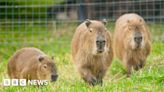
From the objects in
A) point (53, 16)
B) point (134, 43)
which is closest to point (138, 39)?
point (134, 43)

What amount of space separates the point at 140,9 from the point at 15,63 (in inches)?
228

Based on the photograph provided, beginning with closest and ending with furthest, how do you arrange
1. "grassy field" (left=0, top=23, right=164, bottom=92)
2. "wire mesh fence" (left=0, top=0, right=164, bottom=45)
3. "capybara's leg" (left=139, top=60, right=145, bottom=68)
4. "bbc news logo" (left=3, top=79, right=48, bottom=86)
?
1. "grassy field" (left=0, top=23, right=164, bottom=92)
2. "bbc news logo" (left=3, top=79, right=48, bottom=86)
3. "capybara's leg" (left=139, top=60, right=145, bottom=68)
4. "wire mesh fence" (left=0, top=0, right=164, bottom=45)

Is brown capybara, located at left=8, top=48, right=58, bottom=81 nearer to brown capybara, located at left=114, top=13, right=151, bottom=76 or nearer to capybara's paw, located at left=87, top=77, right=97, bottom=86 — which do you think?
capybara's paw, located at left=87, top=77, right=97, bottom=86

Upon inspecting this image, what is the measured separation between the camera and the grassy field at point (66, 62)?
26.7 ft

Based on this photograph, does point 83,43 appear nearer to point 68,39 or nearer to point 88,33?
point 88,33

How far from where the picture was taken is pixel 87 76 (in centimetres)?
914

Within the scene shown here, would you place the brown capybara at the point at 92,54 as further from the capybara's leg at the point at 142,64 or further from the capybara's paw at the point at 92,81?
the capybara's leg at the point at 142,64

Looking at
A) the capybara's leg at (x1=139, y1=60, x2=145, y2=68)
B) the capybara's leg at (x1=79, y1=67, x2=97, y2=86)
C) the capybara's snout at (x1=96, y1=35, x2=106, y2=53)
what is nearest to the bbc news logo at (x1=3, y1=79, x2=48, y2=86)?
the capybara's leg at (x1=79, y1=67, x2=97, y2=86)

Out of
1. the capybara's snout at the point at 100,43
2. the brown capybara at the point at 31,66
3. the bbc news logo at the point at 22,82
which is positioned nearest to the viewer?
the capybara's snout at the point at 100,43

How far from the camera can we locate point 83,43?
9.18 meters

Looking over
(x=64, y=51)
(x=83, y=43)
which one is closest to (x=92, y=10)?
(x=64, y=51)

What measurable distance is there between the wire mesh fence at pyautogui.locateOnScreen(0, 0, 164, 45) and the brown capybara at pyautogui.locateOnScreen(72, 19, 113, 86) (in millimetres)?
4858

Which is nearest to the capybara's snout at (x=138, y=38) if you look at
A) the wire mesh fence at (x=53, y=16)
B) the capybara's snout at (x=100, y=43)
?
the capybara's snout at (x=100, y=43)

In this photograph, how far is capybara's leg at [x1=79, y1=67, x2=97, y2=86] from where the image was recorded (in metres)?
9.10
